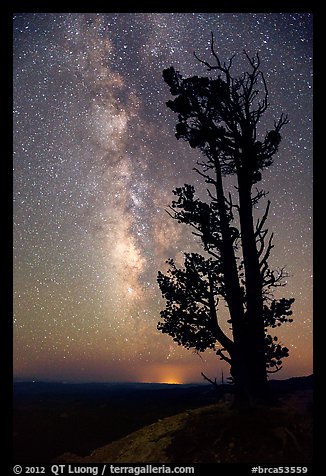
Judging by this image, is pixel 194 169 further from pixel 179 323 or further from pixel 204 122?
pixel 179 323

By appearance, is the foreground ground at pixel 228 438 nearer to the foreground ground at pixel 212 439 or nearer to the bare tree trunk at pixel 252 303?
the foreground ground at pixel 212 439

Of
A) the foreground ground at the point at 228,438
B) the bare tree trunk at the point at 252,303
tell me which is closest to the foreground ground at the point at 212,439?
the foreground ground at the point at 228,438

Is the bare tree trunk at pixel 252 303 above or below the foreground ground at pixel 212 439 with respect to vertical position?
above

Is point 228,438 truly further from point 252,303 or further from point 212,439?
point 252,303

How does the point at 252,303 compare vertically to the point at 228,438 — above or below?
above

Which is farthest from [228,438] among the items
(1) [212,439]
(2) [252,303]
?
(2) [252,303]

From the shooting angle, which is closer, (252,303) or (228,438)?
(228,438)

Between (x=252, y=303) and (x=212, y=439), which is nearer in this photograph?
(x=212, y=439)

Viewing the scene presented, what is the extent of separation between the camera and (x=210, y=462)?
956cm

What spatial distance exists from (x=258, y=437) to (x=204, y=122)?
30.9ft

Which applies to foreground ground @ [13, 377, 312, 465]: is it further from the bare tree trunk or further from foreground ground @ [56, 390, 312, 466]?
the bare tree trunk

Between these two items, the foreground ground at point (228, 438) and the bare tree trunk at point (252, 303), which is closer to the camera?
the foreground ground at point (228, 438)
